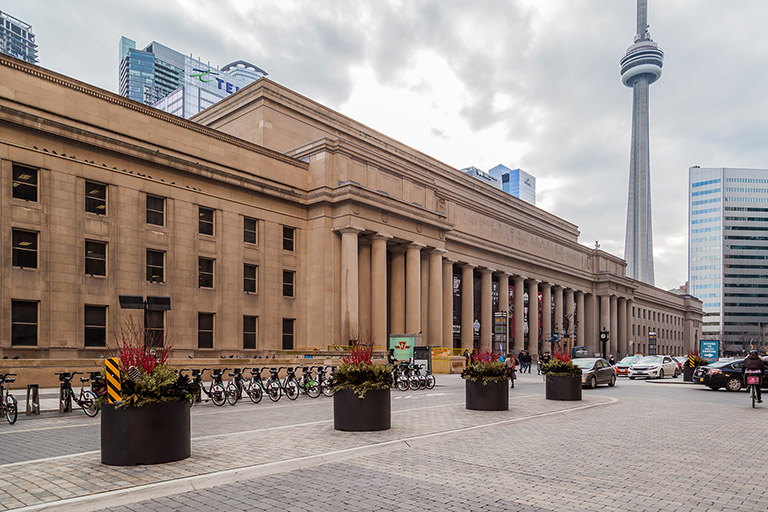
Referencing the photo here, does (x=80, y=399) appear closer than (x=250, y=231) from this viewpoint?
Yes

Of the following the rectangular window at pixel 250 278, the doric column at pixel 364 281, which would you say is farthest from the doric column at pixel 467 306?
the rectangular window at pixel 250 278

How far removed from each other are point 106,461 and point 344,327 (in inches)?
1370

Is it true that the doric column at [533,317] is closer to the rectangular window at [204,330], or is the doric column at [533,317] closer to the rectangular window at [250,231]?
the rectangular window at [250,231]

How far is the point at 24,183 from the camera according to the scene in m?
28.8

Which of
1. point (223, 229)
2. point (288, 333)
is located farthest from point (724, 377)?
point (223, 229)

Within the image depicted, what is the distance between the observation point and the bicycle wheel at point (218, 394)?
18.8 m

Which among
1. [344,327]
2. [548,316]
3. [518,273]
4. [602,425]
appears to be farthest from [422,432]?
[548,316]

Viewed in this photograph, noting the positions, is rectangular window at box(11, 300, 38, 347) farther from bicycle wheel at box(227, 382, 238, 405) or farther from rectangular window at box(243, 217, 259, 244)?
bicycle wheel at box(227, 382, 238, 405)

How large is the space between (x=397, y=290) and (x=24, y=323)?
1160 inches

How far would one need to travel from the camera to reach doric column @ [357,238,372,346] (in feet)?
154

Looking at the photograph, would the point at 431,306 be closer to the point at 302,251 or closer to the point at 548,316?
the point at 302,251

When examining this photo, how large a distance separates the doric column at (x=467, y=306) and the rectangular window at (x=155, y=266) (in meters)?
35.6

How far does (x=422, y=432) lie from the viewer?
12.3 metres

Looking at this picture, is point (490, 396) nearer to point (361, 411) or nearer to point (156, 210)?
point (361, 411)
